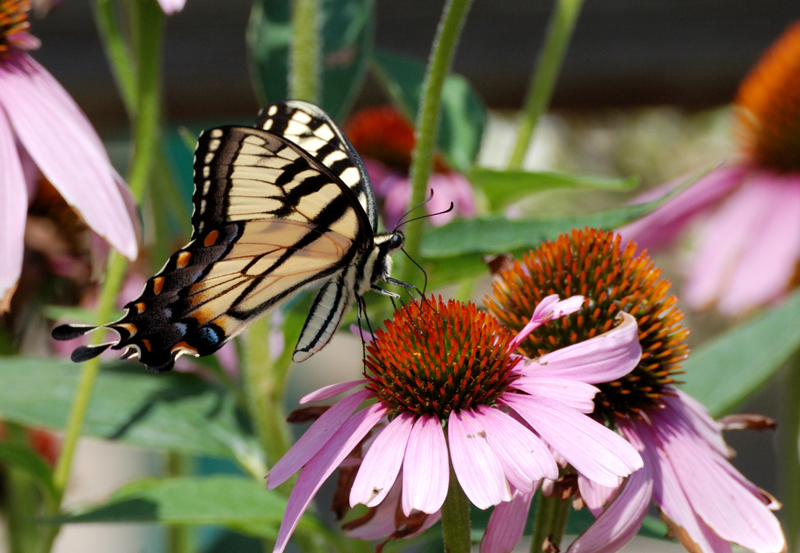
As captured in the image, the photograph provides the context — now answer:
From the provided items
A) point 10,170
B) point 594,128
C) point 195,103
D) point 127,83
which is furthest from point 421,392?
point 594,128

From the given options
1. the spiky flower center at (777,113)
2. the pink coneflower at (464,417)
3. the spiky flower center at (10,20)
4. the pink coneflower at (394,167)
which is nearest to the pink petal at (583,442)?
the pink coneflower at (464,417)

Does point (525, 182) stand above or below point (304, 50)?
below

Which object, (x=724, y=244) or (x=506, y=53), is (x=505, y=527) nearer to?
(x=724, y=244)

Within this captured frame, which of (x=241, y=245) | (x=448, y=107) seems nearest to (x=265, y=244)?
(x=241, y=245)

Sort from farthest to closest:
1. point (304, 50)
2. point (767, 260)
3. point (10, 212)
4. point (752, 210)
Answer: point (752, 210) < point (767, 260) < point (304, 50) < point (10, 212)

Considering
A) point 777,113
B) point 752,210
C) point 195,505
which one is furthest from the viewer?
point 777,113

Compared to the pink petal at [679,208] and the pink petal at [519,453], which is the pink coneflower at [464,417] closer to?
the pink petal at [519,453]

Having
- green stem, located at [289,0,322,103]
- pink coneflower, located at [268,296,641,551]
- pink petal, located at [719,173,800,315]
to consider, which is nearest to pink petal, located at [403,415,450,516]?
pink coneflower, located at [268,296,641,551]
